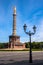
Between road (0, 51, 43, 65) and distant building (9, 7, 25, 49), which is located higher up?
distant building (9, 7, 25, 49)

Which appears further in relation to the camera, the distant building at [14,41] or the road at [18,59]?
the distant building at [14,41]

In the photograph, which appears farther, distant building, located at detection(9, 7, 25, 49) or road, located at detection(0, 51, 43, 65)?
distant building, located at detection(9, 7, 25, 49)

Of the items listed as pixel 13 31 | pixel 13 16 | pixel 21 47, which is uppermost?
pixel 13 16

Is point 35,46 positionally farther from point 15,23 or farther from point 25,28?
point 25,28

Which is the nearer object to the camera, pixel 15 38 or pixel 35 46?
pixel 15 38

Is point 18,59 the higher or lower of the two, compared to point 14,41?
lower

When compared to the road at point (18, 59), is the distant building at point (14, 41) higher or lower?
higher

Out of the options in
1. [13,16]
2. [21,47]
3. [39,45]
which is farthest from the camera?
[39,45]

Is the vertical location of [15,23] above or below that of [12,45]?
above

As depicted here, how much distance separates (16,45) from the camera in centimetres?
8731

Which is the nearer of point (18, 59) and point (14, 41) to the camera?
point (18, 59)

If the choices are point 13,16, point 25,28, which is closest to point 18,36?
point 13,16

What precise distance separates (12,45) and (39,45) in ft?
76.8

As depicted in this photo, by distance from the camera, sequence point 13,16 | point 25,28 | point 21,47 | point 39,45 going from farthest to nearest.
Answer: point 39,45
point 13,16
point 21,47
point 25,28
